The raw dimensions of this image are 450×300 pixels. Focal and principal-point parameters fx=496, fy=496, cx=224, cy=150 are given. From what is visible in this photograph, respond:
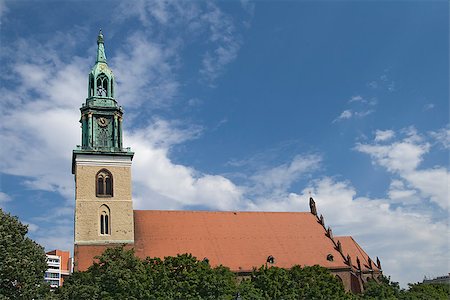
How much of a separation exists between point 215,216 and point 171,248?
716 centimetres

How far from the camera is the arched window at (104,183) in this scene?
149ft

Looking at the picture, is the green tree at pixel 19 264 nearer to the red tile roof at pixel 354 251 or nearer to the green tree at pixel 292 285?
the green tree at pixel 292 285

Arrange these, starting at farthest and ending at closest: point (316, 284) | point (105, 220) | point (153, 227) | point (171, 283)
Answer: point (153, 227)
point (105, 220)
point (316, 284)
point (171, 283)

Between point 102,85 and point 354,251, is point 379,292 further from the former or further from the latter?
point 102,85

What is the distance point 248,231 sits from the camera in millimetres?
50750

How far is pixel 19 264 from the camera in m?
31.8

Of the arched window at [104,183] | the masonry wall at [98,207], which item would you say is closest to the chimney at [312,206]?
the masonry wall at [98,207]

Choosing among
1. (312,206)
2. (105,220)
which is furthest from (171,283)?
(312,206)

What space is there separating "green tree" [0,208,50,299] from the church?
8521mm

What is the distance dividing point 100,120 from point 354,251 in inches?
1211

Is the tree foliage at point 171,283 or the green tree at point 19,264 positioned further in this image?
the tree foliage at point 171,283

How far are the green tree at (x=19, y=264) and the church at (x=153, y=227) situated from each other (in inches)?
335

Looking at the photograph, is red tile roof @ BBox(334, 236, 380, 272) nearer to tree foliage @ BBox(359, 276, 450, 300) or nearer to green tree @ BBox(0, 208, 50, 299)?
tree foliage @ BBox(359, 276, 450, 300)

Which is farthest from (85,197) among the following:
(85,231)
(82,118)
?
(82,118)
